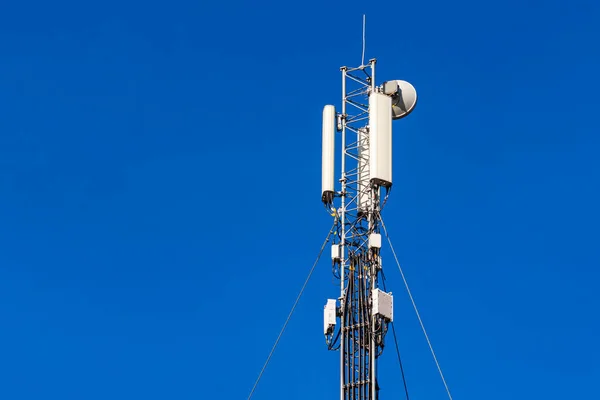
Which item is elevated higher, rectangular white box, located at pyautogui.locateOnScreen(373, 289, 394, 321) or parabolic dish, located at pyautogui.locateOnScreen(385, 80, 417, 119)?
parabolic dish, located at pyautogui.locateOnScreen(385, 80, 417, 119)

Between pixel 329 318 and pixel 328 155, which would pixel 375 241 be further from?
pixel 328 155

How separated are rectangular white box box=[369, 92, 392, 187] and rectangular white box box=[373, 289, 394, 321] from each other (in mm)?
6487

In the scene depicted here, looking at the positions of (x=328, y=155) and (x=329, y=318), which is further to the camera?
(x=328, y=155)

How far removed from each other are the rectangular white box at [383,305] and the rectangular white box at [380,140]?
6.49m

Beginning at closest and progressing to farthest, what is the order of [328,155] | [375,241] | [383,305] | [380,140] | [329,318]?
[383,305]
[329,318]
[375,241]
[380,140]
[328,155]

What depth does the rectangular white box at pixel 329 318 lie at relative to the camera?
322ft

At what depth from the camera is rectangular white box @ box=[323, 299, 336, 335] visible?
9806 centimetres

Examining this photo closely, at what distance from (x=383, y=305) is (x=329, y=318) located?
10.4ft

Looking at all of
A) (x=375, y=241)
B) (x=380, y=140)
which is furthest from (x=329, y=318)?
(x=380, y=140)

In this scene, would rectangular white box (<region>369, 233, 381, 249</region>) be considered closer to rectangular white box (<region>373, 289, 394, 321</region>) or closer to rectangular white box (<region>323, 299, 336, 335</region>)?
rectangular white box (<region>373, 289, 394, 321</region>)

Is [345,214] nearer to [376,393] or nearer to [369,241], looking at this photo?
[369,241]

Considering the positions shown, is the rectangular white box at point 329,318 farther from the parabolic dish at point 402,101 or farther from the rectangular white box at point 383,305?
the parabolic dish at point 402,101

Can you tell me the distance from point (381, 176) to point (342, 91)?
7157 mm

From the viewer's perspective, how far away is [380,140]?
100062mm
